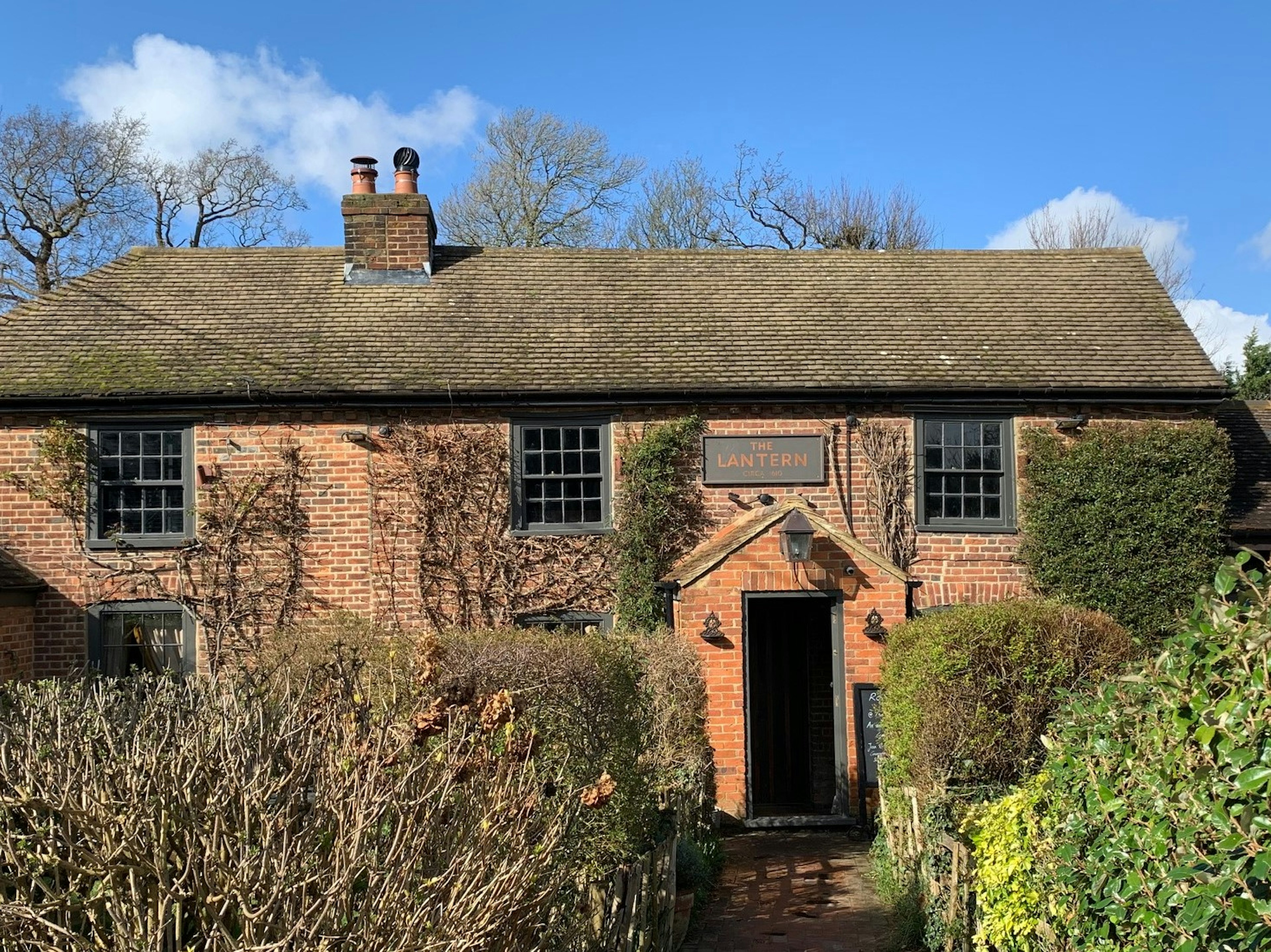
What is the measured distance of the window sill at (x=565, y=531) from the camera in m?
14.0

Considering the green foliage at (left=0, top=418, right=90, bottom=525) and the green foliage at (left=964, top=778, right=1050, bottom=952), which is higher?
the green foliage at (left=0, top=418, right=90, bottom=525)

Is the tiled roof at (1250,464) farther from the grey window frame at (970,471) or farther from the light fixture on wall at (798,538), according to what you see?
the light fixture on wall at (798,538)

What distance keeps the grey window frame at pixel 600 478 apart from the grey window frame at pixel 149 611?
13.8 ft

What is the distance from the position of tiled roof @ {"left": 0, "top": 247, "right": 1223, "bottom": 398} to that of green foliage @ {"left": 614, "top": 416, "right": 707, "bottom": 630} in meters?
0.70

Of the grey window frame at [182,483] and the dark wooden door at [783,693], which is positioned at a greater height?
the grey window frame at [182,483]

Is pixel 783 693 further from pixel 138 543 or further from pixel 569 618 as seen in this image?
pixel 138 543

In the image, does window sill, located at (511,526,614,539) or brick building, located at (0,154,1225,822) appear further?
window sill, located at (511,526,614,539)

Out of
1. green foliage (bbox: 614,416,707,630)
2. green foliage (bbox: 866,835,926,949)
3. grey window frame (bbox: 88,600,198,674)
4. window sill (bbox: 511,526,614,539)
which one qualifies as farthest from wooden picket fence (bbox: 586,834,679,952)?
grey window frame (bbox: 88,600,198,674)

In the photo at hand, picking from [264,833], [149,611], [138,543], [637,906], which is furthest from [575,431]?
[264,833]

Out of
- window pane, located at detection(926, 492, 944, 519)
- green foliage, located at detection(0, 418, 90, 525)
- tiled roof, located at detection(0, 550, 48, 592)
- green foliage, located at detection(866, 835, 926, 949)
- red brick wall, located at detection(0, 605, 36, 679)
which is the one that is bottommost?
green foliage, located at detection(866, 835, 926, 949)

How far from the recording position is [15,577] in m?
13.1

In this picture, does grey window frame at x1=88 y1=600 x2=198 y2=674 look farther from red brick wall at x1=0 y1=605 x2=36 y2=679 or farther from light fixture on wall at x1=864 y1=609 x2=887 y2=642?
light fixture on wall at x1=864 y1=609 x2=887 y2=642

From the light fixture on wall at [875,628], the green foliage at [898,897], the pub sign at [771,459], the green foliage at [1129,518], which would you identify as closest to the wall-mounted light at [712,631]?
the light fixture on wall at [875,628]

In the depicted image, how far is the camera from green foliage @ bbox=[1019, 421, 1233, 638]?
13.6 m
